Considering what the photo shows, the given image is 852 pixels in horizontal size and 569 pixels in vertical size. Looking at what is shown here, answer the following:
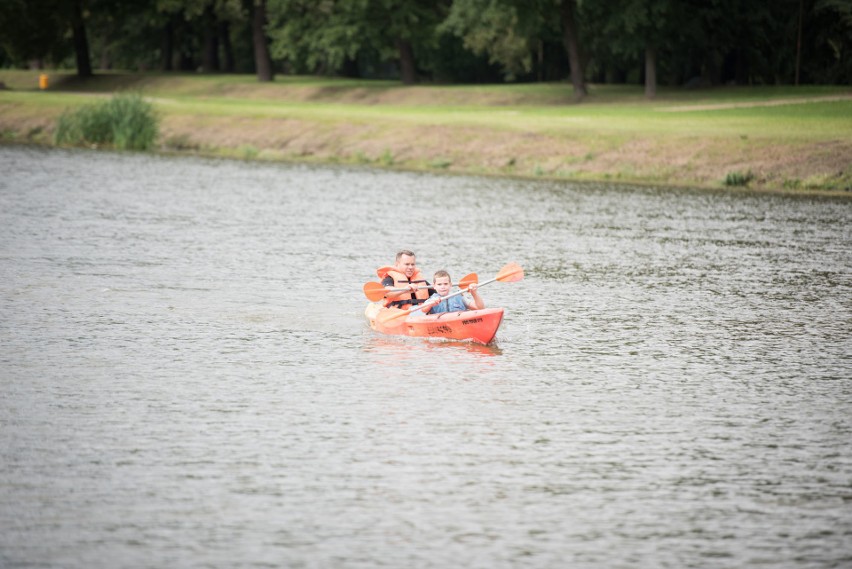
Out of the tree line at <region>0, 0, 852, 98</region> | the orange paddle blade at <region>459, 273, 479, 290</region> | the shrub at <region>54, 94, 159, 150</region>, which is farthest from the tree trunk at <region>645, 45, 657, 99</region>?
the orange paddle blade at <region>459, 273, 479, 290</region>

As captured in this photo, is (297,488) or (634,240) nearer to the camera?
(297,488)

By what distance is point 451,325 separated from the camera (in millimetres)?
16422

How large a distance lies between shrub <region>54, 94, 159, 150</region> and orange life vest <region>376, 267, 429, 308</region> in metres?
33.7

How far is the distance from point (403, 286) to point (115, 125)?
114ft

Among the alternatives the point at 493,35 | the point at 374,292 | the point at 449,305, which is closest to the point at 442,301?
the point at 449,305

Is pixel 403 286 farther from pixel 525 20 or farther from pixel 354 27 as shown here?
pixel 354 27

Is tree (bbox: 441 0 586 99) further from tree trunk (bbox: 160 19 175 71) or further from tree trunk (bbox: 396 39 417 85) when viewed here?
tree trunk (bbox: 160 19 175 71)

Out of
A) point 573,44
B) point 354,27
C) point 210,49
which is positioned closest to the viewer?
point 573,44

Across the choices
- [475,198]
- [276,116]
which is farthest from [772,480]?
[276,116]

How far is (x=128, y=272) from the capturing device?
21250 mm

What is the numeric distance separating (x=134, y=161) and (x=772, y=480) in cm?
3631

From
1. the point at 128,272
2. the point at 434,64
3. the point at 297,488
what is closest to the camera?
the point at 297,488

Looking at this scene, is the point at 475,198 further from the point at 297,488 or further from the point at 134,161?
the point at 297,488

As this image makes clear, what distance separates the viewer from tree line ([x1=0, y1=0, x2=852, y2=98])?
193ft
